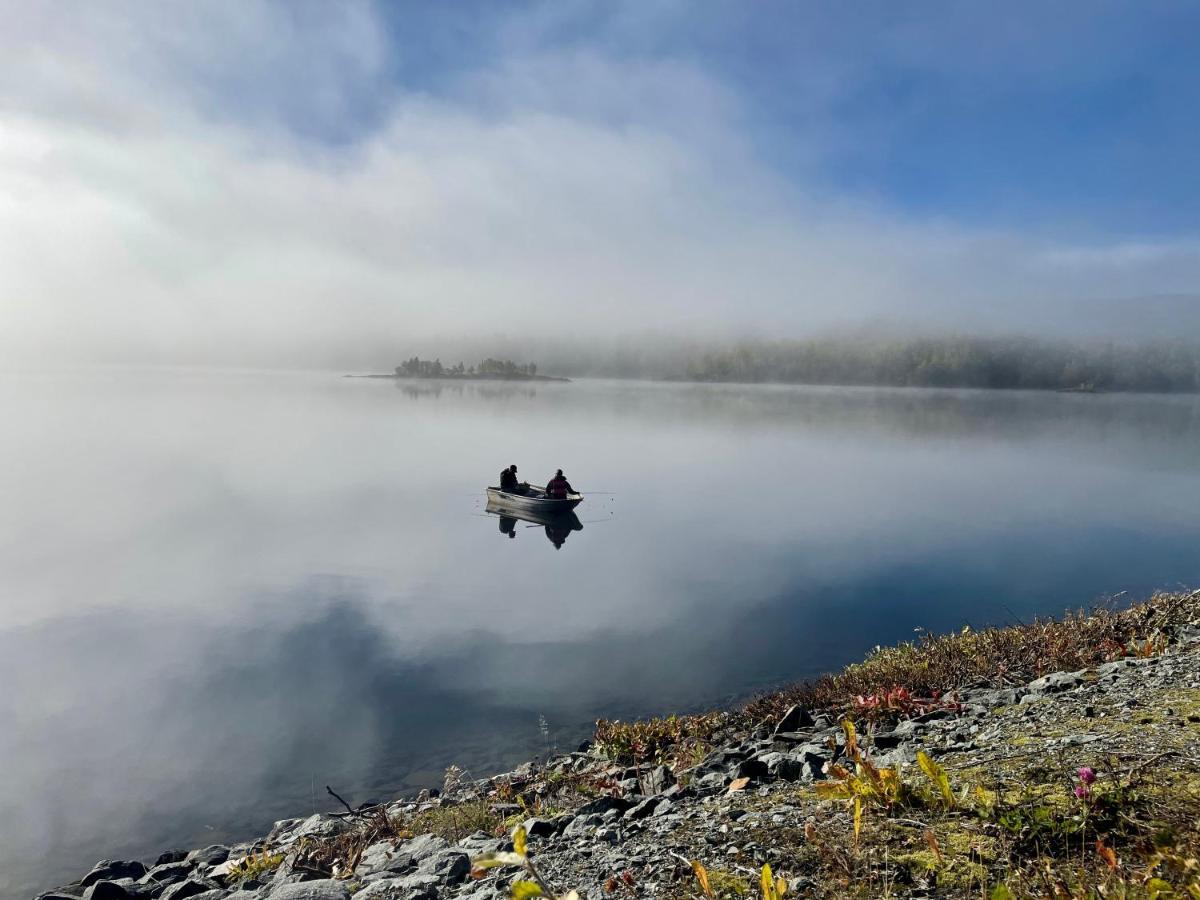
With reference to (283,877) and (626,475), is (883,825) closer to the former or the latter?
(283,877)

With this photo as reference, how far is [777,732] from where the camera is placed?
9156 millimetres

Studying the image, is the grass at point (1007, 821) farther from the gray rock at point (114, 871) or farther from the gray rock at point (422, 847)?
the gray rock at point (114, 871)

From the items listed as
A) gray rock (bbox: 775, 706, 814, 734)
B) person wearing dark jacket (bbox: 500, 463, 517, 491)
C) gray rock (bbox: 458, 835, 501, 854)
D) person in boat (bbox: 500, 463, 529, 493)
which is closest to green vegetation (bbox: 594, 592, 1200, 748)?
gray rock (bbox: 775, 706, 814, 734)

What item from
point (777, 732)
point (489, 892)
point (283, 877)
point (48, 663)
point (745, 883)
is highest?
point (745, 883)

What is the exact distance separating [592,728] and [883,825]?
1164 centimetres

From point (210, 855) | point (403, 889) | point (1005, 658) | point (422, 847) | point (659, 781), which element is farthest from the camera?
point (210, 855)

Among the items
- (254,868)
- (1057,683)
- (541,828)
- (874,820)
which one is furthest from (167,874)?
(1057,683)

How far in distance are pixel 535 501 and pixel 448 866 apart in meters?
32.2

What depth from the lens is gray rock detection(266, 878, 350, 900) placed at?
581 centimetres

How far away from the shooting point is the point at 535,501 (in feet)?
125

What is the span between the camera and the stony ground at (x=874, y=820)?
3908mm

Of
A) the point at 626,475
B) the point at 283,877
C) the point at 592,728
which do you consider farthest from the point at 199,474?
the point at 283,877

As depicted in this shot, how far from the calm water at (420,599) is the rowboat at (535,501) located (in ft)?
5.49

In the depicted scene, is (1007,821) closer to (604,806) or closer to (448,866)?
(604,806)
